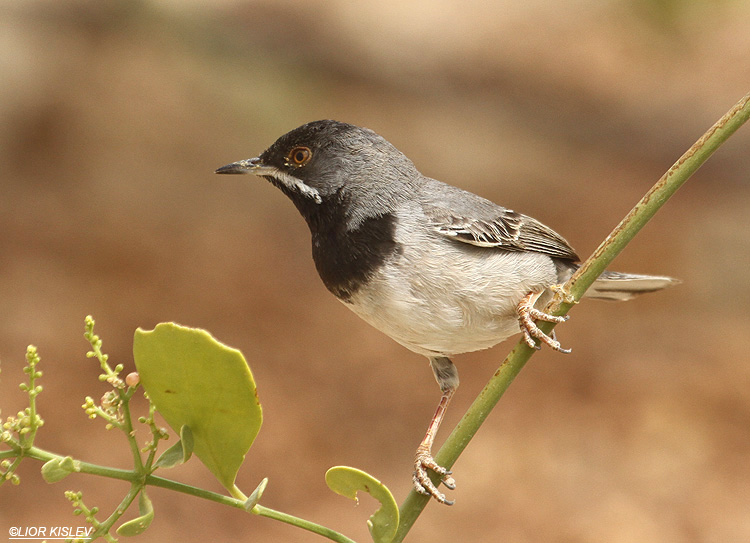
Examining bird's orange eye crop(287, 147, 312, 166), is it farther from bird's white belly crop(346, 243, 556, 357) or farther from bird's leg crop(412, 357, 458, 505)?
bird's leg crop(412, 357, 458, 505)

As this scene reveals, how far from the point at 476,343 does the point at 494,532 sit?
5098 mm

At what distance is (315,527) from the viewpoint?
1.73 meters

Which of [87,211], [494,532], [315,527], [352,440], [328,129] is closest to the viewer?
[315,527]

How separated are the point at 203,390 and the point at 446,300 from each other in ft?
4.23

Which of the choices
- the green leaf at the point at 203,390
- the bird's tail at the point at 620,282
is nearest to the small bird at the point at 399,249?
the bird's tail at the point at 620,282

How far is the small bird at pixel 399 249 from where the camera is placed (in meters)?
2.76

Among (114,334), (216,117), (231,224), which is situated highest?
(216,117)

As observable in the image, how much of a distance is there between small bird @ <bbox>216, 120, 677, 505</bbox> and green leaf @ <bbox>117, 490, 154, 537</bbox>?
121cm

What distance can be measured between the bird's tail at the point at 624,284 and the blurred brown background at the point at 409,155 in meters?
4.70

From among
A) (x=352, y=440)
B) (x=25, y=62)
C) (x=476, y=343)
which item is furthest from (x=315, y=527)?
(x=25, y=62)

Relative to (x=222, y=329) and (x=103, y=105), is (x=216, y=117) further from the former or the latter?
(x=222, y=329)

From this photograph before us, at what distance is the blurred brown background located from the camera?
830cm

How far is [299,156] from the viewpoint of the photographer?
2.87 metres

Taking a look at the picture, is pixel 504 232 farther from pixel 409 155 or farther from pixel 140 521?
pixel 409 155
